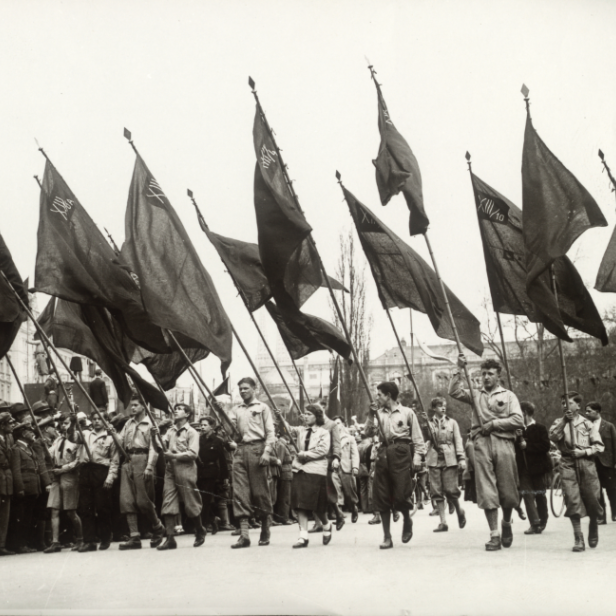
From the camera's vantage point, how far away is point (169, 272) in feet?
39.4

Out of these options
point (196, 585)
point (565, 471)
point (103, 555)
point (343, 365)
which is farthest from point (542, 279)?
point (343, 365)

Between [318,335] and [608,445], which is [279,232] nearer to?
[318,335]

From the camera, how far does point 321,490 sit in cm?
1236

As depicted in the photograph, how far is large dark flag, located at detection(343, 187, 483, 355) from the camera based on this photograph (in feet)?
39.6

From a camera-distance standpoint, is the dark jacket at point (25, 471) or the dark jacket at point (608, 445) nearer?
the dark jacket at point (25, 471)

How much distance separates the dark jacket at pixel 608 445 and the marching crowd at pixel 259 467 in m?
0.02

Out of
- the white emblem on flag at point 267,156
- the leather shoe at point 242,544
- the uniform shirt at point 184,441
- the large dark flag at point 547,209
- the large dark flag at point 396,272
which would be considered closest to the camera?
the large dark flag at point 547,209

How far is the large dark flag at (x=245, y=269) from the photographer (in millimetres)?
13781

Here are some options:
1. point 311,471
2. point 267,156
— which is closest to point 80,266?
point 267,156

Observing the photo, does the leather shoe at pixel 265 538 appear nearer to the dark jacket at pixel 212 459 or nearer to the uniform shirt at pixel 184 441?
the uniform shirt at pixel 184 441

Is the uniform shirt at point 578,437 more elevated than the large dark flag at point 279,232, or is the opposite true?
the large dark flag at point 279,232

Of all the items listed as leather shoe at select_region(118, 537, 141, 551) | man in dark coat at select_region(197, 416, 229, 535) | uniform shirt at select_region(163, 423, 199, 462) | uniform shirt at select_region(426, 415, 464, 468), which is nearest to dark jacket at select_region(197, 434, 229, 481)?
man in dark coat at select_region(197, 416, 229, 535)

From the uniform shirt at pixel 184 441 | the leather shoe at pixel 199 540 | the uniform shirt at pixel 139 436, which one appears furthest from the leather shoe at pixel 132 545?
the uniform shirt at pixel 184 441

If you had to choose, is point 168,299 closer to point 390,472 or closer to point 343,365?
point 390,472
